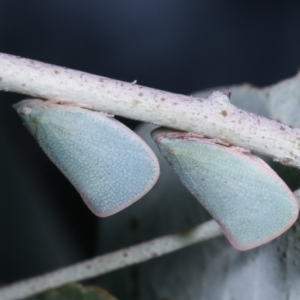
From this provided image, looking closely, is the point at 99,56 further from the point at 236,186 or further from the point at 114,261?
the point at 236,186

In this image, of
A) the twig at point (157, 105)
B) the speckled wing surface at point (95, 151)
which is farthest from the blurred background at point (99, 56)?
the twig at point (157, 105)

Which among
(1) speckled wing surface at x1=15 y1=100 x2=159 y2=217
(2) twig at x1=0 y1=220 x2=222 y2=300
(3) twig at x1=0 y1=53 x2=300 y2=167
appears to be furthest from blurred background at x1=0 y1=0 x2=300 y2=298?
(3) twig at x1=0 y1=53 x2=300 y2=167

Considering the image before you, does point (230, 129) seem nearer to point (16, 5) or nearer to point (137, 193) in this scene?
point (137, 193)

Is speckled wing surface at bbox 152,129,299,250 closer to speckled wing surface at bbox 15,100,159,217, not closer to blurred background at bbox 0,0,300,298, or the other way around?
speckled wing surface at bbox 15,100,159,217

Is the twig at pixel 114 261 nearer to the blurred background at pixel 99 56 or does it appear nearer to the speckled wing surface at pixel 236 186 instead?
the speckled wing surface at pixel 236 186

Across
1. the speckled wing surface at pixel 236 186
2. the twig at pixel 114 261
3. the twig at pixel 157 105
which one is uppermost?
the twig at pixel 157 105
